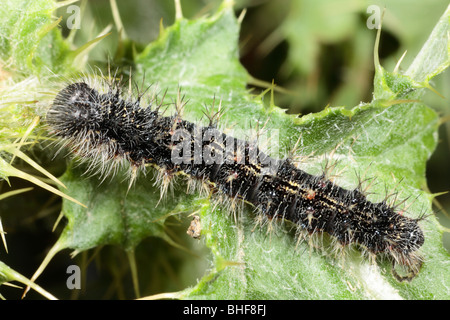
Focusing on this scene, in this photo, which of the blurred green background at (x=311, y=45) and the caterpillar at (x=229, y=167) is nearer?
the caterpillar at (x=229, y=167)

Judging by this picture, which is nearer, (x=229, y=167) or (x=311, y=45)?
(x=229, y=167)

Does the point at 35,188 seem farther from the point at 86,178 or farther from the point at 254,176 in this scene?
the point at 254,176

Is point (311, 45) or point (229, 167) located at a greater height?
point (311, 45)

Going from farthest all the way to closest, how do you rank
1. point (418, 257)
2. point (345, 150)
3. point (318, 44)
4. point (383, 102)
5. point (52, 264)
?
point (318, 44), point (52, 264), point (345, 150), point (418, 257), point (383, 102)

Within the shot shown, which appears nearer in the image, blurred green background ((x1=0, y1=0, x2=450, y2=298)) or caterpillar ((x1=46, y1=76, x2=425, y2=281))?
caterpillar ((x1=46, y1=76, x2=425, y2=281))

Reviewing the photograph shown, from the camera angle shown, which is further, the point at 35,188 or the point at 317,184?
the point at 35,188

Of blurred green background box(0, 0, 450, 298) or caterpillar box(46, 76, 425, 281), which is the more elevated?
blurred green background box(0, 0, 450, 298)

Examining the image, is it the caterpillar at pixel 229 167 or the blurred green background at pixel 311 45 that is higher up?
the blurred green background at pixel 311 45

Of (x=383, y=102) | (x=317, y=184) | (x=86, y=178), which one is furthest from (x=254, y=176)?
(x=86, y=178)
